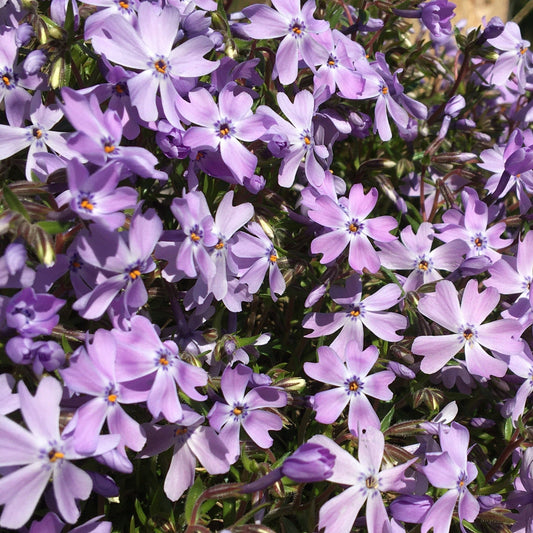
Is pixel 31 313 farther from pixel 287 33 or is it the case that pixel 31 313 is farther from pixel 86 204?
pixel 287 33

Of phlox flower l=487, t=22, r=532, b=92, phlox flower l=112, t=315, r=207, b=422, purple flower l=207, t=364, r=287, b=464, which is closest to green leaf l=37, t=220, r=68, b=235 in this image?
phlox flower l=112, t=315, r=207, b=422

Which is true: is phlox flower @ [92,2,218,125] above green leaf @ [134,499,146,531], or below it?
above

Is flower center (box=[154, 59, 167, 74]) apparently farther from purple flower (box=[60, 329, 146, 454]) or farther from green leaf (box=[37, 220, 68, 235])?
purple flower (box=[60, 329, 146, 454])

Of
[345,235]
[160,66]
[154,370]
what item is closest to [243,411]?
[154,370]

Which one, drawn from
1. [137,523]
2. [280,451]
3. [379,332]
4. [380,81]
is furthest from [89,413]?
[380,81]

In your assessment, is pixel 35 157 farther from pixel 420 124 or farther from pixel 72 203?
pixel 420 124

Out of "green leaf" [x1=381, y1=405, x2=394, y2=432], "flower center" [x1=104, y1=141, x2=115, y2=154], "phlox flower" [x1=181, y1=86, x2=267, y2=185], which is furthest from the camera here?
"green leaf" [x1=381, y1=405, x2=394, y2=432]
